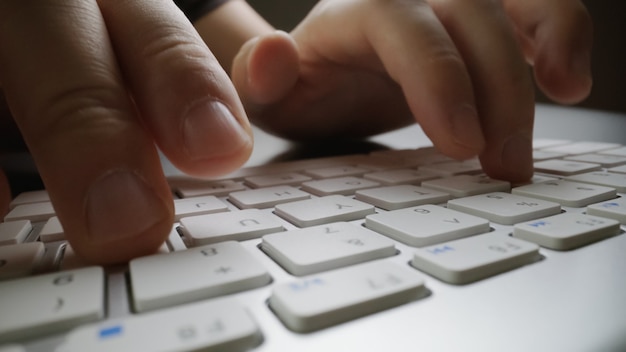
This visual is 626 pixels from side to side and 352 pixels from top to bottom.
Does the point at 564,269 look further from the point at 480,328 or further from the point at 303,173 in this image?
the point at 303,173

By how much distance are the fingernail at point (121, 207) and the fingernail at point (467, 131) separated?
34cm

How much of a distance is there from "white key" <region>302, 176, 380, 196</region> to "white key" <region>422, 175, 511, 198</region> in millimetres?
63

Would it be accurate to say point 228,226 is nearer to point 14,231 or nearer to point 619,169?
point 14,231

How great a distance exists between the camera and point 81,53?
0.32m

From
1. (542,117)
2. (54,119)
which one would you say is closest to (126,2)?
(54,119)

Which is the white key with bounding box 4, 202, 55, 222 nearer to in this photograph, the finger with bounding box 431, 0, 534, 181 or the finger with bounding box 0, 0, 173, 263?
the finger with bounding box 0, 0, 173, 263

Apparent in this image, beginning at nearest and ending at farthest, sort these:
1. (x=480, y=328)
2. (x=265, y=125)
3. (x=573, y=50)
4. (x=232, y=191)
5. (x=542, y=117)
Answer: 1. (x=480, y=328)
2. (x=232, y=191)
3. (x=573, y=50)
4. (x=265, y=125)
5. (x=542, y=117)

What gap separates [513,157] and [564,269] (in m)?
0.26

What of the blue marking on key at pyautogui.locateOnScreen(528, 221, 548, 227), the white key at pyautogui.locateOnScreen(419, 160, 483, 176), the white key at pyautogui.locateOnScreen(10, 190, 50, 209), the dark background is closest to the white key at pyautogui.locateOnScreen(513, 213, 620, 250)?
the blue marking on key at pyautogui.locateOnScreen(528, 221, 548, 227)

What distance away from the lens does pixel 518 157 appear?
19.1 inches

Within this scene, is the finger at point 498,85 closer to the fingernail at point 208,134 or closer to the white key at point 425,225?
the white key at point 425,225

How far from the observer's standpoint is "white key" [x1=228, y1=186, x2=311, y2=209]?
388mm

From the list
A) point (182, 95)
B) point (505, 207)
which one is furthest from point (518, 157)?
point (182, 95)

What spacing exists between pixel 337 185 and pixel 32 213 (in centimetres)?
28
